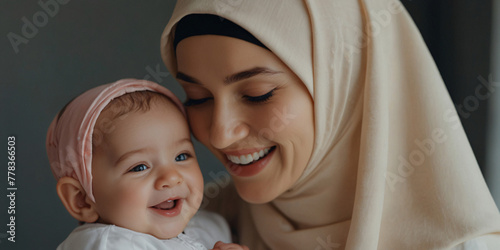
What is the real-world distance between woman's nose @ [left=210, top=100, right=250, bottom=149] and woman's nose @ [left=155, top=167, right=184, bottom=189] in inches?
4.9

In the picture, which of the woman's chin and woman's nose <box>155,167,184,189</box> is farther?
the woman's chin

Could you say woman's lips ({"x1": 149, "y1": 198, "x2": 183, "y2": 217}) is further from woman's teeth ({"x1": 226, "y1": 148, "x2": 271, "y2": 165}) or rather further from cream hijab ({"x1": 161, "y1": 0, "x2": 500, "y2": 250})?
cream hijab ({"x1": 161, "y1": 0, "x2": 500, "y2": 250})

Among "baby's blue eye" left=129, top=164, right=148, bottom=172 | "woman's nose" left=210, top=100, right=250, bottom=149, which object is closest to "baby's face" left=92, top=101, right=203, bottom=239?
"baby's blue eye" left=129, top=164, right=148, bottom=172

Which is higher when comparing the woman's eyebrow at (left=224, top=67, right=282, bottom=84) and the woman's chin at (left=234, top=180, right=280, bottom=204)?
the woman's eyebrow at (left=224, top=67, right=282, bottom=84)

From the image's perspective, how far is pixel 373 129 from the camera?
132 cm

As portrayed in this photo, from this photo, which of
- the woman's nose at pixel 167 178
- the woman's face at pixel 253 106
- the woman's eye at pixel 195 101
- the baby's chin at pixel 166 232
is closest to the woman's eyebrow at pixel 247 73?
the woman's face at pixel 253 106

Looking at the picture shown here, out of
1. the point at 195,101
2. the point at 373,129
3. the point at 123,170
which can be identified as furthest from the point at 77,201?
the point at 373,129

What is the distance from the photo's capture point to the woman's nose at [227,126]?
1.30 m

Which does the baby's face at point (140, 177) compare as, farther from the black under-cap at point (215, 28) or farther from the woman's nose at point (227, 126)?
the black under-cap at point (215, 28)

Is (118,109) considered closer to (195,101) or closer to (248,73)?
(195,101)

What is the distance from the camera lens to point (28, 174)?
288cm

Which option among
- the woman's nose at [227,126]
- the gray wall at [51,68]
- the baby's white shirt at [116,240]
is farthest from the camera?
the gray wall at [51,68]

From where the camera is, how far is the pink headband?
1.25 metres

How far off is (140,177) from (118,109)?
17 cm
